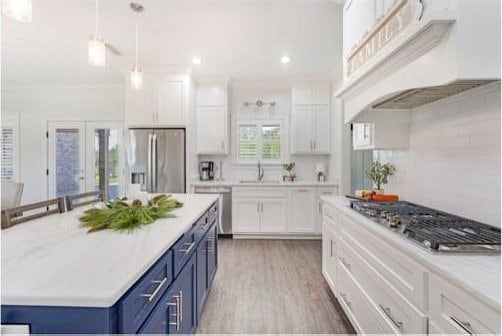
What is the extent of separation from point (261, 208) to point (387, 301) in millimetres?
3346

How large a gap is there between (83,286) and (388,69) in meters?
1.82

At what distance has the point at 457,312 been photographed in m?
1.03

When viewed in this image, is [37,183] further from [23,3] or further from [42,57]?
[23,3]

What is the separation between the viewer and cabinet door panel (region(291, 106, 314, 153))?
203 inches

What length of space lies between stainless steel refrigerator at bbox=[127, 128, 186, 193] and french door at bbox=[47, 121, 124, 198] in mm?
1162

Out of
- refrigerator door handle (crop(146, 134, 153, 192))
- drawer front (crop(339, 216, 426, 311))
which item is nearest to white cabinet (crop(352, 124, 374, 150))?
drawer front (crop(339, 216, 426, 311))

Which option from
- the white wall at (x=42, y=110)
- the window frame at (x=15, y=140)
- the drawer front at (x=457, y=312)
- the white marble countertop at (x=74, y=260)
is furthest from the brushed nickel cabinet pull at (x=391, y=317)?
the window frame at (x=15, y=140)

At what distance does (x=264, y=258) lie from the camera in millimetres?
3984

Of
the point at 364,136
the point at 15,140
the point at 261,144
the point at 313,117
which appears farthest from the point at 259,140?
the point at 15,140

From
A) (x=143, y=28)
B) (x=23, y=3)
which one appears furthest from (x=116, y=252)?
(x=143, y=28)

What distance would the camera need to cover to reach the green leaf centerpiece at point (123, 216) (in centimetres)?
171

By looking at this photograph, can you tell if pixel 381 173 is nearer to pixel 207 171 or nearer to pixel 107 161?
pixel 207 171

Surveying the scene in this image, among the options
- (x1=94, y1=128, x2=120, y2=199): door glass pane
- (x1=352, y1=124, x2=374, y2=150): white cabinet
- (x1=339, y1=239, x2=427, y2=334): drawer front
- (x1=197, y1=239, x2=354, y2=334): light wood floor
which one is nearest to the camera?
(x1=339, y1=239, x2=427, y2=334): drawer front

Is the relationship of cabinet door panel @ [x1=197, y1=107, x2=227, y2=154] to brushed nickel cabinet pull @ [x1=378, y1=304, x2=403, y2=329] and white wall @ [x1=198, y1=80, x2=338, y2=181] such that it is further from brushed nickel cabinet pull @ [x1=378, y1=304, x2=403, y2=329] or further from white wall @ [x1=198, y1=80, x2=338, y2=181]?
brushed nickel cabinet pull @ [x1=378, y1=304, x2=403, y2=329]
